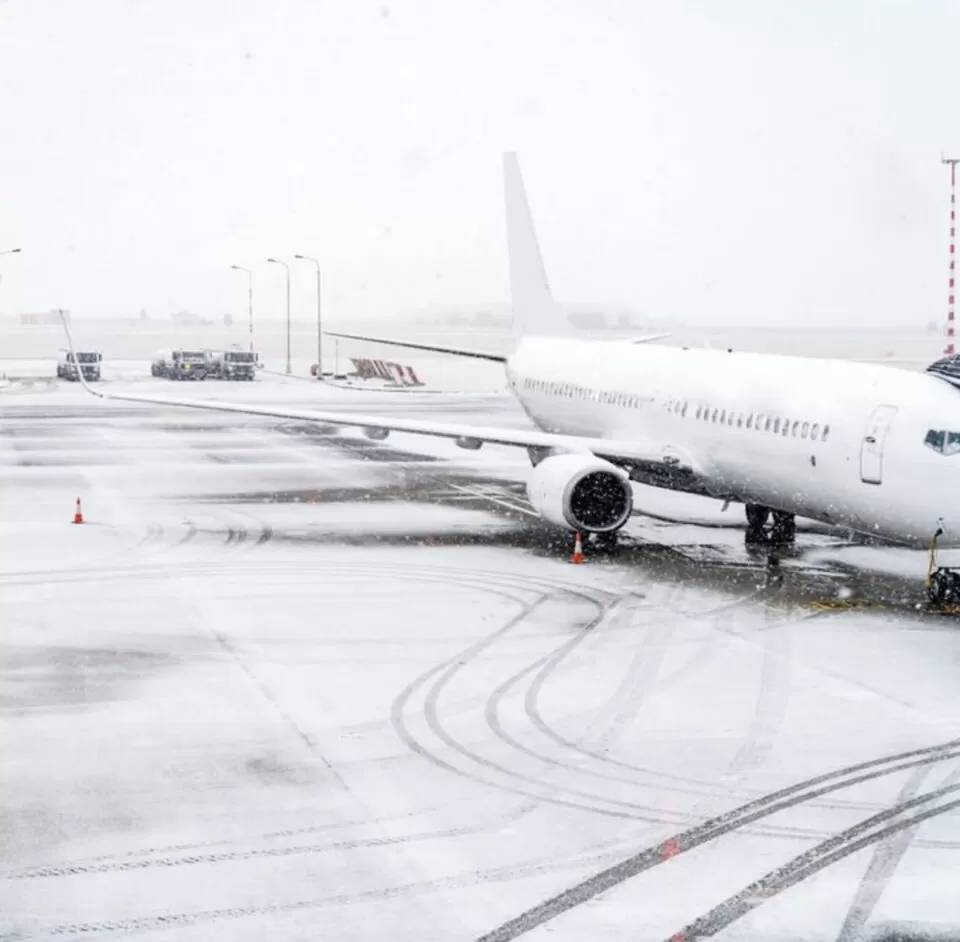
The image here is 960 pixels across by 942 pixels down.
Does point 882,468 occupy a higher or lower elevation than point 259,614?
higher

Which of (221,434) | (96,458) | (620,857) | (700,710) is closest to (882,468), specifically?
(700,710)

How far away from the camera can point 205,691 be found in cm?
1642

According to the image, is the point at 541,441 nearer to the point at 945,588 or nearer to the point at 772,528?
the point at 772,528

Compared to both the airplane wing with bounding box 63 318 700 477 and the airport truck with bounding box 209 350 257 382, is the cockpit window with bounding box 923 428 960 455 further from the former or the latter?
the airport truck with bounding box 209 350 257 382

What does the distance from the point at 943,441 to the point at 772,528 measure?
311 inches

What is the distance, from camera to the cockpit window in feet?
68.2

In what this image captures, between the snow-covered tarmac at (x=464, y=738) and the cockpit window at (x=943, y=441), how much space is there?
2560 millimetres

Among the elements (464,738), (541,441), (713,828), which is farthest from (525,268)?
(713,828)

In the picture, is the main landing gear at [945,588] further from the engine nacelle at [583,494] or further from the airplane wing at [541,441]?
the airplane wing at [541,441]

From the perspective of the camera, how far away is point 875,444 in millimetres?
21984

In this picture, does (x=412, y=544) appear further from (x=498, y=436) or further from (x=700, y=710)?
(x=700, y=710)

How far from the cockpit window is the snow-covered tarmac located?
2.56m

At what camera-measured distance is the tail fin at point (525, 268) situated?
1593 inches

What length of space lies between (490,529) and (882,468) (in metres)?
10.3
